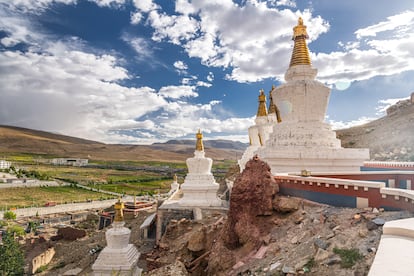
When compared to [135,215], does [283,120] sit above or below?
above

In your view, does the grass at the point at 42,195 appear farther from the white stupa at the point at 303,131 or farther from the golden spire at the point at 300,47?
the golden spire at the point at 300,47

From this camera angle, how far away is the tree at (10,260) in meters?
17.7

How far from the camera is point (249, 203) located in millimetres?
8461

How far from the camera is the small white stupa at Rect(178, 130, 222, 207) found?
1609 centimetres

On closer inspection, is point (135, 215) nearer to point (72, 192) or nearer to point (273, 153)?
point (273, 153)

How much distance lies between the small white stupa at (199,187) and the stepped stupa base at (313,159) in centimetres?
426

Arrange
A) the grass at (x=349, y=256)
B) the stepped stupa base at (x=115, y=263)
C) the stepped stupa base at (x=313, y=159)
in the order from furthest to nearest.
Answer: the stepped stupa base at (x=313, y=159), the stepped stupa base at (x=115, y=263), the grass at (x=349, y=256)

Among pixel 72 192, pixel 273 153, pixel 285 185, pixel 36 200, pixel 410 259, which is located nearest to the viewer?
pixel 410 259

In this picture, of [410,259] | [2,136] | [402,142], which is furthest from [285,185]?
[2,136]

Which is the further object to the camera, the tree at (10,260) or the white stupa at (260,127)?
the white stupa at (260,127)

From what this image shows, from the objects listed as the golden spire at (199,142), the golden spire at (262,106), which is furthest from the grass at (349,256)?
the golden spire at (262,106)

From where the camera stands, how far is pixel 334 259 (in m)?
5.11

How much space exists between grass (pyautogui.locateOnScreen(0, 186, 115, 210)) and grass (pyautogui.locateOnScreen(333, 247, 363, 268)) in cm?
5016

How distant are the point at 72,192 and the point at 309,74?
5757 cm
